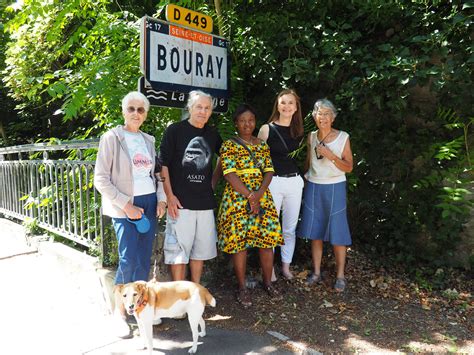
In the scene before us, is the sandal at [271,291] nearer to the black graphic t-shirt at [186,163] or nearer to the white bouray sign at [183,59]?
the black graphic t-shirt at [186,163]

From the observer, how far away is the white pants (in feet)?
12.7

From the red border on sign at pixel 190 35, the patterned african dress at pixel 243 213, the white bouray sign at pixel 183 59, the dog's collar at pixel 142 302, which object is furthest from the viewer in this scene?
the patterned african dress at pixel 243 213

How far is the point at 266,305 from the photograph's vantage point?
3.63m

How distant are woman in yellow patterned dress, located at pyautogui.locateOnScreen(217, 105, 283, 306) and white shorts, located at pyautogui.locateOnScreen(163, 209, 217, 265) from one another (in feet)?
0.67

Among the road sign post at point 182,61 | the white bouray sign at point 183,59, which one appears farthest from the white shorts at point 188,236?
the white bouray sign at point 183,59

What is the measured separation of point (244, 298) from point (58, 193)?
269cm

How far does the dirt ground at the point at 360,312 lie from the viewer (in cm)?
306

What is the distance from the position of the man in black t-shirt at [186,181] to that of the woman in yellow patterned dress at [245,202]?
0.25 m

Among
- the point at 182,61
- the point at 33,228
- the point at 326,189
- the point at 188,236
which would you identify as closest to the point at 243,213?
the point at 188,236

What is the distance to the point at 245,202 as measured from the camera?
353 centimetres

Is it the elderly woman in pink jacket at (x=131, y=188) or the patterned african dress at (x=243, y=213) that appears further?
the patterned african dress at (x=243, y=213)

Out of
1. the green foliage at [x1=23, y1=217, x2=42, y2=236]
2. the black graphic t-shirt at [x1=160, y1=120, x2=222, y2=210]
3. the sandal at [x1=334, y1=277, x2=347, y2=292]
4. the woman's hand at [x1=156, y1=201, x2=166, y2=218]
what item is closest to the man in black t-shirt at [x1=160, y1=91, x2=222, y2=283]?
the black graphic t-shirt at [x1=160, y1=120, x2=222, y2=210]

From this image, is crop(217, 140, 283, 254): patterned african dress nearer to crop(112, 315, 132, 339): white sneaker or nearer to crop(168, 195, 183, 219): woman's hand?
crop(168, 195, 183, 219): woman's hand

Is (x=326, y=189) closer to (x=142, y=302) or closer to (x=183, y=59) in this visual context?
(x=183, y=59)
